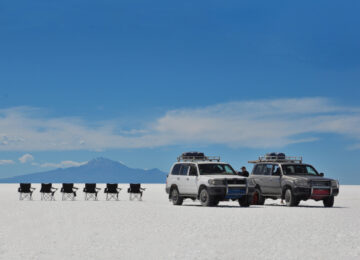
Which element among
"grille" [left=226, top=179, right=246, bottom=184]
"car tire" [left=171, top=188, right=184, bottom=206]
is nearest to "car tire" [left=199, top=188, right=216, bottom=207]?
"grille" [left=226, top=179, right=246, bottom=184]

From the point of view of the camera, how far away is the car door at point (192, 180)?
26.4m

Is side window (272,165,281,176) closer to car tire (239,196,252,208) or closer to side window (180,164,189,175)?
car tire (239,196,252,208)

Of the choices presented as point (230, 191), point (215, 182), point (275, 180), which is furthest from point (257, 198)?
point (215, 182)

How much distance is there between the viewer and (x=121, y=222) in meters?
17.6

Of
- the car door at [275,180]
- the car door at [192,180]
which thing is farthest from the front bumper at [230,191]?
the car door at [275,180]

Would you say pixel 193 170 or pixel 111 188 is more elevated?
A: pixel 193 170

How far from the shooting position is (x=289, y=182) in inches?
1064

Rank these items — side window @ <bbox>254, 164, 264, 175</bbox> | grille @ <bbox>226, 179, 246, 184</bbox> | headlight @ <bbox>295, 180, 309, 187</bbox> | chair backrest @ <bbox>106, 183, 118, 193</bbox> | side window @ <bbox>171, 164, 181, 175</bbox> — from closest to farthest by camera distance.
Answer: grille @ <bbox>226, 179, 246, 184</bbox> → headlight @ <bbox>295, 180, 309, 187</bbox> → side window @ <bbox>171, 164, 181, 175</bbox> → side window @ <bbox>254, 164, 264, 175</bbox> → chair backrest @ <bbox>106, 183, 118, 193</bbox>

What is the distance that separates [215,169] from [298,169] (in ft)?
13.4

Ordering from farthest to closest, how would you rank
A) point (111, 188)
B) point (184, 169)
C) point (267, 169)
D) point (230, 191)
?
1. point (111, 188)
2. point (267, 169)
3. point (184, 169)
4. point (230, 191)

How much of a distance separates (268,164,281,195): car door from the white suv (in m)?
1.92

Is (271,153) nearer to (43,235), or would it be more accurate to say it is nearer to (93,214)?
(93,214)

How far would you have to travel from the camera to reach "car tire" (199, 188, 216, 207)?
83.4 ft

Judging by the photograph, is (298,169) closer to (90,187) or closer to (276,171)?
(276,171)
